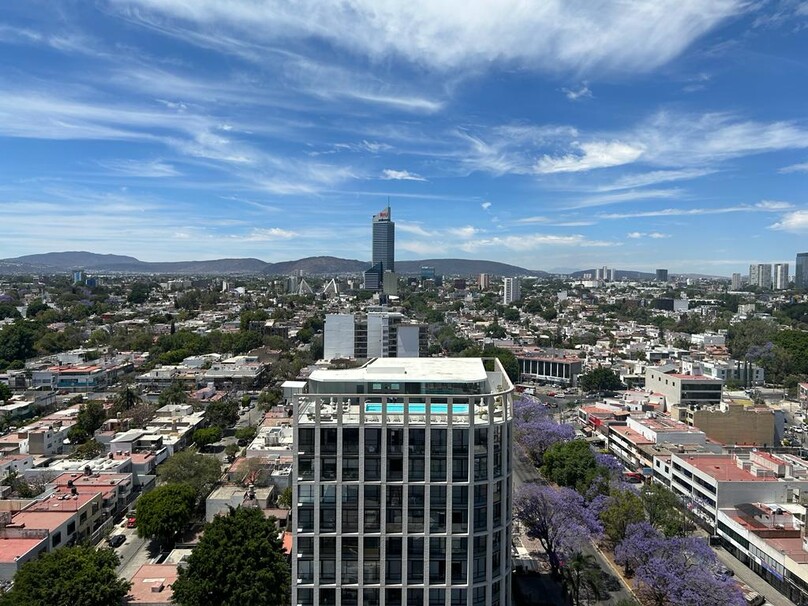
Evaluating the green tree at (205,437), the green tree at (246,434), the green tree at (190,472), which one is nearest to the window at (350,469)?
the green tree at (190,472)

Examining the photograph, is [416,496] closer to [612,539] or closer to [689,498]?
[612,539]

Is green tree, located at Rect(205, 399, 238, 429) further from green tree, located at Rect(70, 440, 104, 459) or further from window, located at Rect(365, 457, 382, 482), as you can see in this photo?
window, located at Rect(365, 457, 382, 482)

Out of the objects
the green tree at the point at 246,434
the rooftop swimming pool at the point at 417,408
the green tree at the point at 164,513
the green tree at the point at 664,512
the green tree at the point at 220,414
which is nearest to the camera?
the rooftop swimming pool at the point at 417,408

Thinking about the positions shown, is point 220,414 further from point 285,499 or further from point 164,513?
point 164,513

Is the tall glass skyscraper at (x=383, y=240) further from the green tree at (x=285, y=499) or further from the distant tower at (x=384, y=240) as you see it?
the green tree at (x=285, y=499)

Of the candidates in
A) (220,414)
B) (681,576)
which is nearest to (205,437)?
(220,414)

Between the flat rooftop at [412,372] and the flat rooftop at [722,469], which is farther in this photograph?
the flat rooftop at [722,469]
